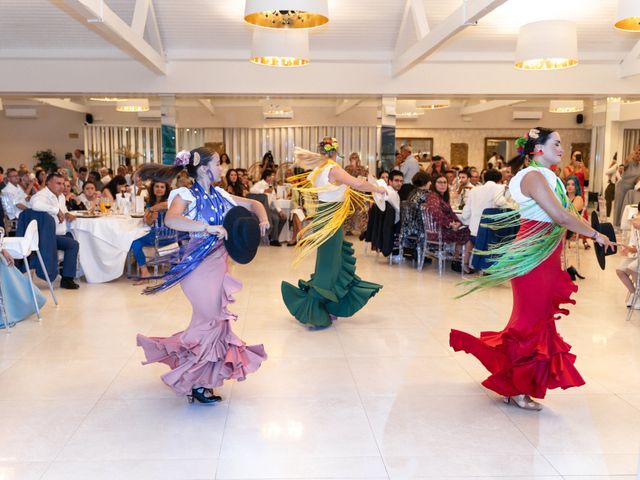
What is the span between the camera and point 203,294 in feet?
11.6

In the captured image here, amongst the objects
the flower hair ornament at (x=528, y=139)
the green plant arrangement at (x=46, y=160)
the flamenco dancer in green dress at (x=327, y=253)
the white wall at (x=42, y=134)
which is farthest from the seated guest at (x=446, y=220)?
the white wall at (x=42, y=134)

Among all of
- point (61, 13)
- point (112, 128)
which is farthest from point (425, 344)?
point (112, 128)

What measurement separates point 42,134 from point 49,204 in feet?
39.5

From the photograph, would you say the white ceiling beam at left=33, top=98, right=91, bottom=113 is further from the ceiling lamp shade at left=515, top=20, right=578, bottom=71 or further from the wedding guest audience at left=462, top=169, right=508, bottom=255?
the ceiling lamp shade at left=515, top=20, right=578, bottom=71

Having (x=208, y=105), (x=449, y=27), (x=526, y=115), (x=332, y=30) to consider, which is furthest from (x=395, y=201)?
(x=526, y=115)

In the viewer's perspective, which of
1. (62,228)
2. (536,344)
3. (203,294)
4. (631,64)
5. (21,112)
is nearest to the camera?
(536,344)

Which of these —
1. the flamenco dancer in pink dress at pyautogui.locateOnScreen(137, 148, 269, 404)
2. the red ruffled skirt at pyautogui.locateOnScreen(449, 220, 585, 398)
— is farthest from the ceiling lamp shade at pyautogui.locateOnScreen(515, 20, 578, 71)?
the flamenco dancer in pink dress at pyautogui.locateOnScreen(137, 148, 269, 404)

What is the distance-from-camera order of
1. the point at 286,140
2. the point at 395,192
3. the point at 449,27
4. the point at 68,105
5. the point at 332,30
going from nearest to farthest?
the point at 449,27
the point at 395,192
the point at 332,30
the point at 68,105
the point at 286,140

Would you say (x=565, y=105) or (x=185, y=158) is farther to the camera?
(x=565, y=105)

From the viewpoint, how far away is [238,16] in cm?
984

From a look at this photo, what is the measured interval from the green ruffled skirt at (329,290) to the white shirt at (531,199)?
2.04m

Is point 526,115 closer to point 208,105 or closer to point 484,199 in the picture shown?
point 208,105

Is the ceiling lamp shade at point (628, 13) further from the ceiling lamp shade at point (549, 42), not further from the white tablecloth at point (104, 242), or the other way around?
the white tablecloth at point (104, 242)

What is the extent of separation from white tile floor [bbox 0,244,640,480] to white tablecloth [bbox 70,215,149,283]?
1.78 meters
